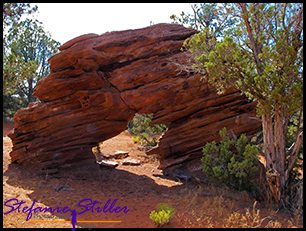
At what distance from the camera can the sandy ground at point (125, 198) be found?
17.2 feet

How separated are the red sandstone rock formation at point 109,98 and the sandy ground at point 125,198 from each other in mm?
998

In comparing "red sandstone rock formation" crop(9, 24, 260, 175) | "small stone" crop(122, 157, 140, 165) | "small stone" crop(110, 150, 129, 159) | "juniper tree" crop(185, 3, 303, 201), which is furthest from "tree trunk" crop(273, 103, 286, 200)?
"small stone" crop(110, 150, 129, 159)

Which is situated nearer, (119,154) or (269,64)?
(269,64)

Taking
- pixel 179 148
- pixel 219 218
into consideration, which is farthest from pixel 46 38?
pixel 219 218

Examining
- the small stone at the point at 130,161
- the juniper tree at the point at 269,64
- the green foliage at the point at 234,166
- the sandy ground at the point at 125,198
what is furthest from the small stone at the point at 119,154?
the juniper tree at the point at 269,64

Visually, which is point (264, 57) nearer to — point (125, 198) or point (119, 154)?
point (125, 198)

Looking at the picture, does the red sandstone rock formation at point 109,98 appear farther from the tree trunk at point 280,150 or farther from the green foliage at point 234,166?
the tree trunk at point 280,150

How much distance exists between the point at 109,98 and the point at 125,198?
4.01m

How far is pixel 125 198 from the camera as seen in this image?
722 cm

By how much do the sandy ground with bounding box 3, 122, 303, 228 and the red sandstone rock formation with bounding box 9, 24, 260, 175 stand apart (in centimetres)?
100

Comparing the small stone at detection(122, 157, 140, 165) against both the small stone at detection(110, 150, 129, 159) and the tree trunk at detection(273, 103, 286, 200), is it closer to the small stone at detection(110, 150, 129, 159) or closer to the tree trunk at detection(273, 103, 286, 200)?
the small stone at detection(110, 150, 129, 159)

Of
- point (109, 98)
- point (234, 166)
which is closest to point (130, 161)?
point (109, 98)

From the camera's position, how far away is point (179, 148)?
400 inches

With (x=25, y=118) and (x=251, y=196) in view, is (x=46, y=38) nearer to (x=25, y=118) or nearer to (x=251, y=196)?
(x=25, y=118)
